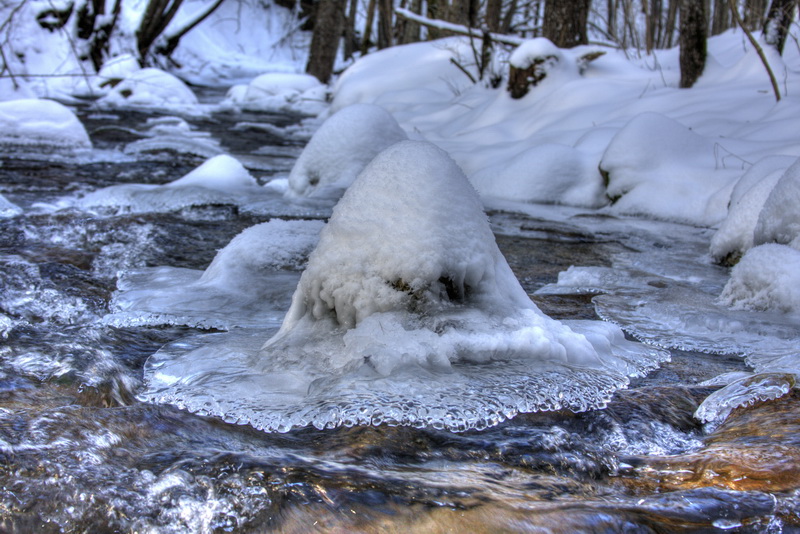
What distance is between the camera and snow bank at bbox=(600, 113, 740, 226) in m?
5.17

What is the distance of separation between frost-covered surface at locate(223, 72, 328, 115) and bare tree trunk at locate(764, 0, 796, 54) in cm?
797

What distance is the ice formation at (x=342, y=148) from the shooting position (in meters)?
5.21

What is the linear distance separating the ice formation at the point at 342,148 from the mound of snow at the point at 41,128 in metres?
3.03

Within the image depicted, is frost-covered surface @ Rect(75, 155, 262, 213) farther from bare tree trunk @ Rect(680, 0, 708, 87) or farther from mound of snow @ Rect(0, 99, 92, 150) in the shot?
bare tree trunk @ Rect(680, 0, 708, 87)

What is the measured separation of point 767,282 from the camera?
296cm

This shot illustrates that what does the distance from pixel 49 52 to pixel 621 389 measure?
564 inches

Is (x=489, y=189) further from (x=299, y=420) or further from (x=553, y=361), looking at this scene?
(x=299, y=420)

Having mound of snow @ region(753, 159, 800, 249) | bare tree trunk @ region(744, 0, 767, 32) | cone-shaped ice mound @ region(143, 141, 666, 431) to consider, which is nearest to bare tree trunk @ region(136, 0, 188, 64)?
bare tree trunk @ region(744, 0, 767, 32)

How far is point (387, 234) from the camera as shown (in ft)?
6.85

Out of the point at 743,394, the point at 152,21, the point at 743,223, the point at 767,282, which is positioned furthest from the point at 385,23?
the point at 743,394

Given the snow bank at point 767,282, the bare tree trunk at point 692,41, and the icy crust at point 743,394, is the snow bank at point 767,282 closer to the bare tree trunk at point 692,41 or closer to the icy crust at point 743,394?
the icy crust at point 743,394

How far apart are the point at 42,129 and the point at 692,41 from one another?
248 inches

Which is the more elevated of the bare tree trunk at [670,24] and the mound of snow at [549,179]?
the bare tree trunk at [670,24]

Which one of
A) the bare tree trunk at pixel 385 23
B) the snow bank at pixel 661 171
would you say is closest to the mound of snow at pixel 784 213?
the snow bank at pixel 661 171
